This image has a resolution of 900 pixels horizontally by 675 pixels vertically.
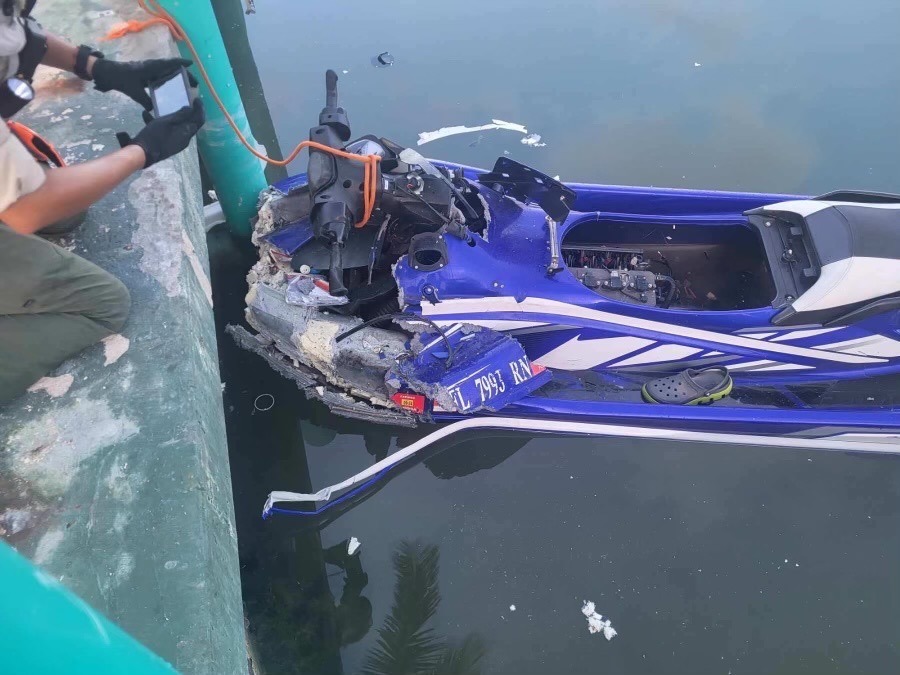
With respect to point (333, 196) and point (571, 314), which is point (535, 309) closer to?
point (571, 314)

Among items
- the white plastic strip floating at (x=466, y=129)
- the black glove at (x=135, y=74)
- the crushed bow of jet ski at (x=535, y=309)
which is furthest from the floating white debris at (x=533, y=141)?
the black glove at (x=135, y=74)

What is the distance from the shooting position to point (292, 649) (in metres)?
3.18

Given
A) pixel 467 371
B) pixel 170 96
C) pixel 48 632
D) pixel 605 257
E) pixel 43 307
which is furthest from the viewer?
pixel 605 257

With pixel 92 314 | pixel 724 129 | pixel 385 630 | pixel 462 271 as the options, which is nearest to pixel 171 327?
pixel 92 314

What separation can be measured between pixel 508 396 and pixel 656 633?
1.60 metres

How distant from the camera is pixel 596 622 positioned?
3.32 metres

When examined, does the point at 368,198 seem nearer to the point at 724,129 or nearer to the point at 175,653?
the point at 175,653

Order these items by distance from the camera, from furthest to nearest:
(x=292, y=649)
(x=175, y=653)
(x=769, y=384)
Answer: (x=769, y=384), (x=292, y=649), (x=175, y=653)

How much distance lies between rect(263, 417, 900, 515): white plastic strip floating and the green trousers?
1.56m

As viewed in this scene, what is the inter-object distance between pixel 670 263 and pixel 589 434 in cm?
139

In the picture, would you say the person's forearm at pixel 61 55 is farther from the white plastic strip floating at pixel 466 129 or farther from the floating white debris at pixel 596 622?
the floating white debris at pixel 596 622

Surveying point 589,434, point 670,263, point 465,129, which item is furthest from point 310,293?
point 465,129

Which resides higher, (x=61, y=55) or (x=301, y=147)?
(x=61, y=55)

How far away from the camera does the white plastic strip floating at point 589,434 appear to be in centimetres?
355
